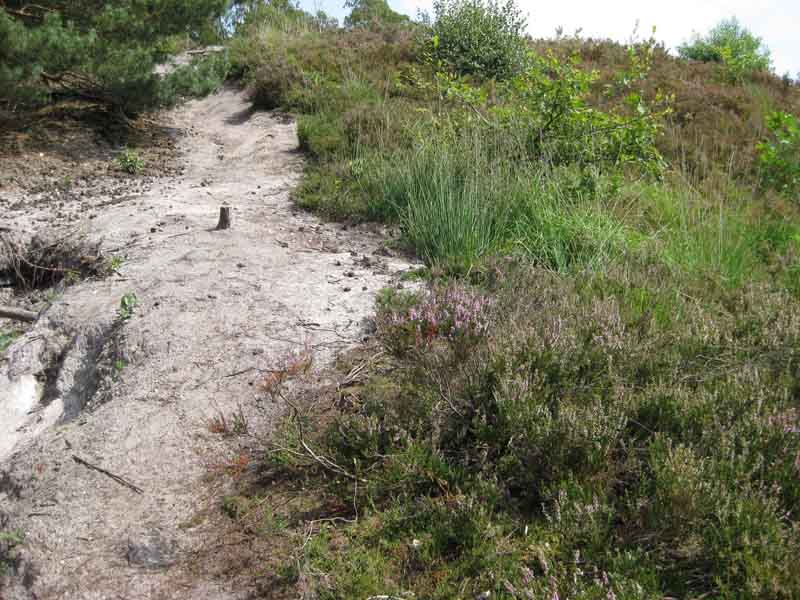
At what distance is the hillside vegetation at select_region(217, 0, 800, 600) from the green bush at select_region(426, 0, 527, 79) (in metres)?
6.67

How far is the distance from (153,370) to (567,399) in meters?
2.52

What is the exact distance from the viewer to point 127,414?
3832mm

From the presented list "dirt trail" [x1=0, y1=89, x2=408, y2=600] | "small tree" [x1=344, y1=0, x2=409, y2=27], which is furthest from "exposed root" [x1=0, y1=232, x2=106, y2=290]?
"small tree" [x1=344, y1=0, x2=409, y2=27]

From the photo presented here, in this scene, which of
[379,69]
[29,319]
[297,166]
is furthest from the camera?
[379,69]

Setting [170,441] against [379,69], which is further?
[379,69]

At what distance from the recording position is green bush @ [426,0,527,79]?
13023 mm

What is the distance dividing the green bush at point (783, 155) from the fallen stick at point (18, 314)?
655 cm

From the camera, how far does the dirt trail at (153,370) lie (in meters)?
3.02

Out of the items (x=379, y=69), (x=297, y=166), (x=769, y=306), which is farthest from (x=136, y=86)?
(x=769, y=306)

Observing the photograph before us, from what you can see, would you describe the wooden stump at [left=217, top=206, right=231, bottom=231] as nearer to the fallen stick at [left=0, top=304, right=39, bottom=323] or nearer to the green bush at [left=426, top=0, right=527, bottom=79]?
the fallen stick at [left=0, top=304, right=39, bottom=323]

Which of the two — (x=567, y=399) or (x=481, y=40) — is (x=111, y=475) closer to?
(x=567, y=399)

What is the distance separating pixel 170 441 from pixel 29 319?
117 inches

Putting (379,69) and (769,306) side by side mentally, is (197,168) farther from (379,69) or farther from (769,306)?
(769,306)

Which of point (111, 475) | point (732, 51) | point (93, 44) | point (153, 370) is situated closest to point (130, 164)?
point (93, 44)
